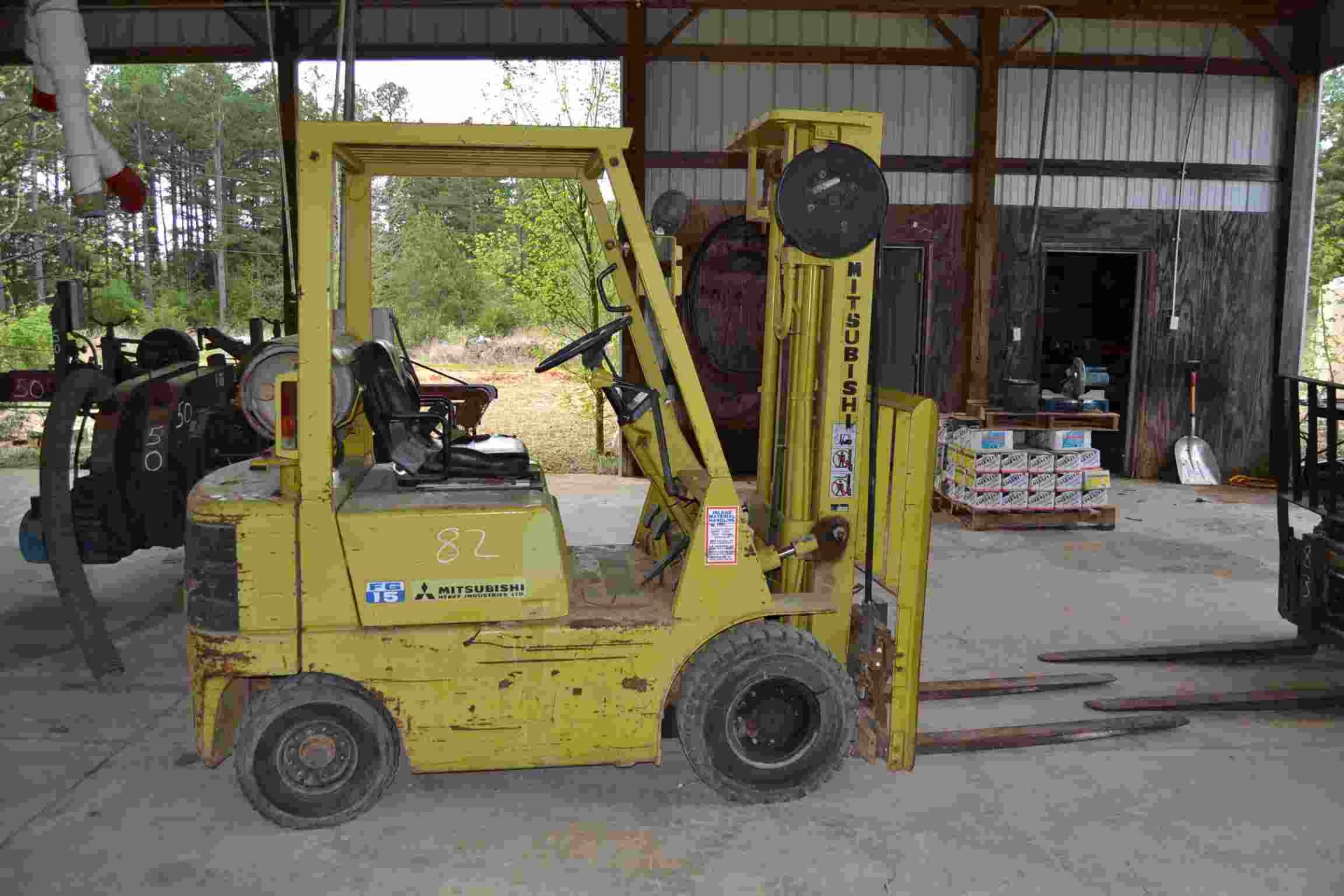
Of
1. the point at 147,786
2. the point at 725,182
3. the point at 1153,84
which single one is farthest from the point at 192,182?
the point at 147,786

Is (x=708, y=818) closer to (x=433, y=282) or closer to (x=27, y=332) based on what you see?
(x=27, y=332)

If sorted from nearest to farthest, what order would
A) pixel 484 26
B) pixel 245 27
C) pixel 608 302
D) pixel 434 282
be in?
pixel 608 302 → pixel 245 27 → pixel 484 26 → pixel 434 282

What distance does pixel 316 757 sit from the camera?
3938 mm

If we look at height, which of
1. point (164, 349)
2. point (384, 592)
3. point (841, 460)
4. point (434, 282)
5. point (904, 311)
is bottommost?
point (384, 592)

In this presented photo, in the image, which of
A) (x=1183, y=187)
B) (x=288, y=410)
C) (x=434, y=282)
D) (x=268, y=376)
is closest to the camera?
(x=288, y=410)

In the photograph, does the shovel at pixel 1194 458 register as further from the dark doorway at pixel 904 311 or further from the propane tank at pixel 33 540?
the propane tank at pixel 33 540

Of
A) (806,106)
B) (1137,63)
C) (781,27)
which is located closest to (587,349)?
(806,106)

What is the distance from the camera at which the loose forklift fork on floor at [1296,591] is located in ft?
17.3

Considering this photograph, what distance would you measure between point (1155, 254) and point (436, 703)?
10.8 meters

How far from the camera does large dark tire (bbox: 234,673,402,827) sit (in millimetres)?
3877

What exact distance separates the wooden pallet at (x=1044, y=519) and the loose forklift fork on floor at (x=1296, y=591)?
3.46 m

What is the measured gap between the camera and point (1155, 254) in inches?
484

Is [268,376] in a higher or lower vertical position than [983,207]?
lower

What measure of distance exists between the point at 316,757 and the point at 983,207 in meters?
9.87
